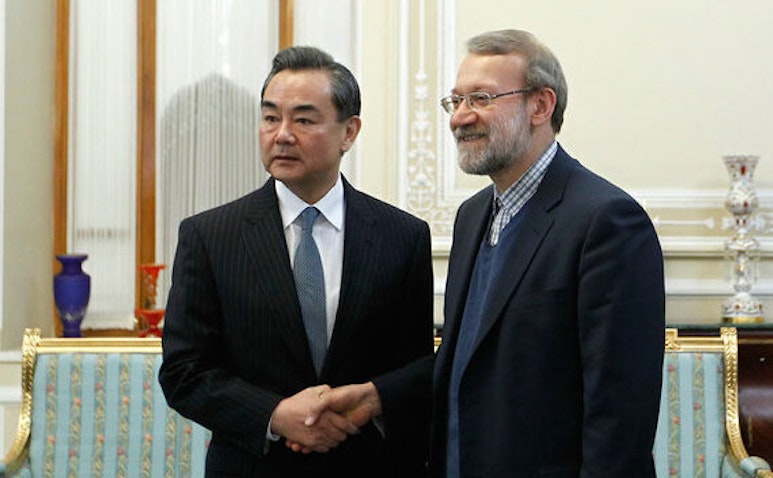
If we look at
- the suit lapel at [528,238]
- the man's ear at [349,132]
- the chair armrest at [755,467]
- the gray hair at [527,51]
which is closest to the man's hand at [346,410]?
the suit lapel at [528,238]

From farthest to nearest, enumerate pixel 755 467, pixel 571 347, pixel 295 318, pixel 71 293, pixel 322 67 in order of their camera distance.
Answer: pixel 71 293 < pixel 755 467 < pixel 322 67 < pixel 295 318 < pixel 571 347

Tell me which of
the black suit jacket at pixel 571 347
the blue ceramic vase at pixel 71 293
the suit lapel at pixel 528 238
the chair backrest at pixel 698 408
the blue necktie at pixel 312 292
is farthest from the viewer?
the blue ceramic vase at pixel 71 293

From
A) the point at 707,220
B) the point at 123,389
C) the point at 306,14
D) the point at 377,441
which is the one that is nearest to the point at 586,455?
the point at 377,441

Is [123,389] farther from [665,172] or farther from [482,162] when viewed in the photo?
[665,172]

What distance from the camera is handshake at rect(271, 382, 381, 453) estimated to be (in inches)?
81.1

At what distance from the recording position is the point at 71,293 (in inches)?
183

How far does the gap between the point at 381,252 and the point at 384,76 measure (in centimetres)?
242

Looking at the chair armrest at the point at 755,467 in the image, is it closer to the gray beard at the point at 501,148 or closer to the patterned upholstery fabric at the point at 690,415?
the patterned upholstery fabric at the point at 690,415

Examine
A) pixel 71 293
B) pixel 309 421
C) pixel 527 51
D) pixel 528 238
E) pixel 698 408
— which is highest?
pixel 527 51

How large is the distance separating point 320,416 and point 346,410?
0.06 m

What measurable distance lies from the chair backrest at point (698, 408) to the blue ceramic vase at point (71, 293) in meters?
2.41

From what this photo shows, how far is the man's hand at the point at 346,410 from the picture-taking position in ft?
6.77

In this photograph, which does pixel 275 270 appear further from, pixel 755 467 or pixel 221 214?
pixel 755 467

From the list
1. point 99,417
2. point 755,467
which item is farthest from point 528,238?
point 99,417
